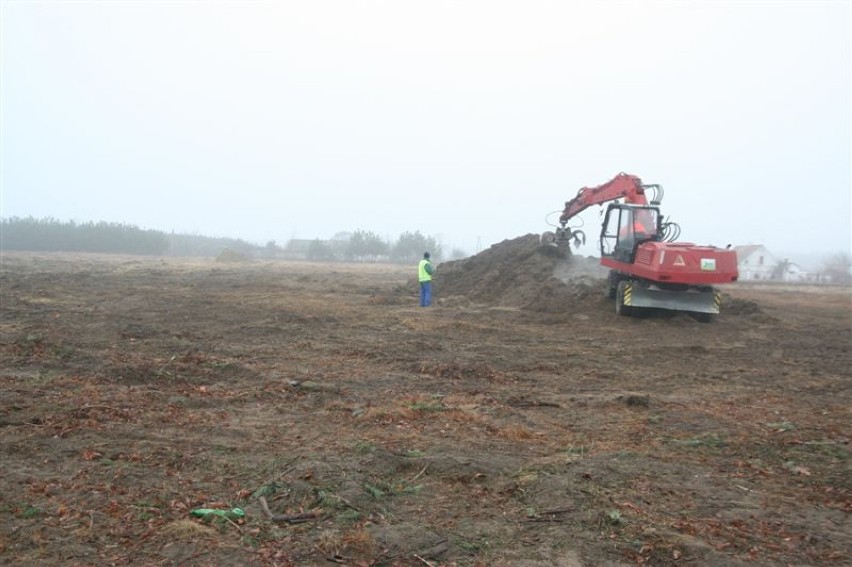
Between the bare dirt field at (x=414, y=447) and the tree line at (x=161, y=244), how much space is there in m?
46.3

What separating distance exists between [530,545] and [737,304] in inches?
547

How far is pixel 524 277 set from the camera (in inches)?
714

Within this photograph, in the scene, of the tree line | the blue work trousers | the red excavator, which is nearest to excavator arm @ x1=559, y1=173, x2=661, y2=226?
the red excavator

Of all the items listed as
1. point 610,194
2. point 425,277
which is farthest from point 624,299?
point 425,277

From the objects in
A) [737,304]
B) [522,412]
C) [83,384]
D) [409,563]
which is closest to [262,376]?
[83,384]

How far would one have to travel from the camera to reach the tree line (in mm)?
52094

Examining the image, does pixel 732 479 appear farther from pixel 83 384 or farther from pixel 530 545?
pixel 83 384

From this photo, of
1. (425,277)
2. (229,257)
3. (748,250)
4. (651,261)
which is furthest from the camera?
(748,250)

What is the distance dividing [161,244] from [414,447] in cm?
5988

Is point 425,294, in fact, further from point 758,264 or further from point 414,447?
point 758,264

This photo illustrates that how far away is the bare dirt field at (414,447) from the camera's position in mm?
3588

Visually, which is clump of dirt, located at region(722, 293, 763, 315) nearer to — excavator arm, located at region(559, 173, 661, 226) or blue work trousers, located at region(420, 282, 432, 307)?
excavator arm, located at region(559, 173, 661, 226)

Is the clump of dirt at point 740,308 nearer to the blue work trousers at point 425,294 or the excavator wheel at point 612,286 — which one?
the excavator wheel at point 612,286

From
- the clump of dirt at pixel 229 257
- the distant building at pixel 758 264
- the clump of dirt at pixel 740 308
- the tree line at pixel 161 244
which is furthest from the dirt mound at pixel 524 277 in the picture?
the distant building at pixel 758 264
